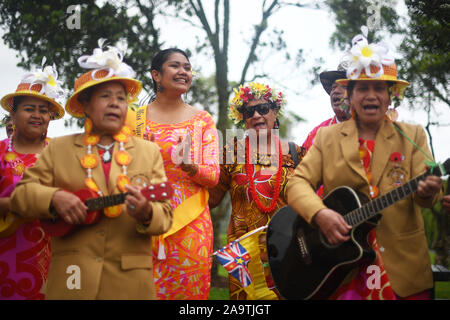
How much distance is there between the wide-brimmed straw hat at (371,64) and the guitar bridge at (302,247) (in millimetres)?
1204

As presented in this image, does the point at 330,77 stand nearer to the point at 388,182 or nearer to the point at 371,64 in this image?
the point at 371,64

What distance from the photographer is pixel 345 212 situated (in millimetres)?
3439

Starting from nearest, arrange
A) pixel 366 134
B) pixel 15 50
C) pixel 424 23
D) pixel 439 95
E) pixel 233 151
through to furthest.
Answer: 1. pixel 366 134
2. pixel 233 151
3. pixel 424 23
4. pixel 15 50
5. pixel 439 95

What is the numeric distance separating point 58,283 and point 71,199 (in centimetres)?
56

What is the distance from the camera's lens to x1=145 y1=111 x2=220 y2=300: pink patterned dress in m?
4.29

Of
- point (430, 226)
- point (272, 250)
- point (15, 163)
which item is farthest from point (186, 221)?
point (430, 226)

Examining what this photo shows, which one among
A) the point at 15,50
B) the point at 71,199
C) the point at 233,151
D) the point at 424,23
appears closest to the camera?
the point at 71,199

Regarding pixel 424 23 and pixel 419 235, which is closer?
pixel 419 235

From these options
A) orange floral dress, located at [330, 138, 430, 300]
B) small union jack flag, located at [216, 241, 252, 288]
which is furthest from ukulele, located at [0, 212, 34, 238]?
orange floral dress, located at [330, 138, 430, 300]

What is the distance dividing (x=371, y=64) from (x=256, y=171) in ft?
6.02

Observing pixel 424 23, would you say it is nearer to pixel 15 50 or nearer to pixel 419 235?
pixel 419 235

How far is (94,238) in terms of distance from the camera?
3.37 m
